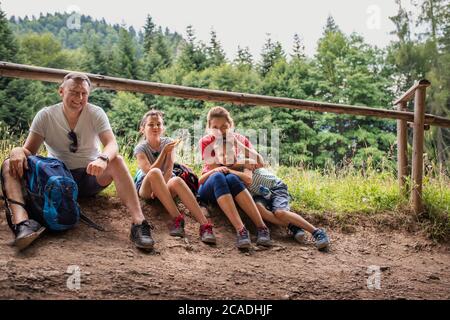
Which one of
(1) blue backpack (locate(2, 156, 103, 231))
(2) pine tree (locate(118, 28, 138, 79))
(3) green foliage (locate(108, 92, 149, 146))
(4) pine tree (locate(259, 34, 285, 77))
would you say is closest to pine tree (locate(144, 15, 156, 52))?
(2) pine tree (locate(118, 28, 138, 79))

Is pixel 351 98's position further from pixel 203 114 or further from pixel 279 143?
pixel 203 114

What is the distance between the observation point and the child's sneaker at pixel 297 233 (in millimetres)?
3691

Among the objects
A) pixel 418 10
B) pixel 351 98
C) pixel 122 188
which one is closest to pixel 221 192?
pixel 122 188

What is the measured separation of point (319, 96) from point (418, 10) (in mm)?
8313

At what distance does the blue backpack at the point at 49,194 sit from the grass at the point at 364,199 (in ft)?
4.90

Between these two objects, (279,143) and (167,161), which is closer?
(167,161)

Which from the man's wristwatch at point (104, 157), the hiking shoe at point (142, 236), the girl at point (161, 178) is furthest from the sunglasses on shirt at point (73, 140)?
the hiking shoe at point (142, 236)

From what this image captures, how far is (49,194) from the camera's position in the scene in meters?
2.81

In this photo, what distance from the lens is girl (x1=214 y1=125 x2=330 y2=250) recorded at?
3684 millimetres

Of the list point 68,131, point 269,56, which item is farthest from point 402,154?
point 269,56

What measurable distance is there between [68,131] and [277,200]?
1.95 m

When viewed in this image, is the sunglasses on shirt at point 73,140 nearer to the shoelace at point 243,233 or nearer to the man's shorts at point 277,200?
the shoelace at point 243,233

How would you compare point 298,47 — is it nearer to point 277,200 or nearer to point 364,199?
point 364,199

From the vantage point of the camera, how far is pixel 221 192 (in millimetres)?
3543
